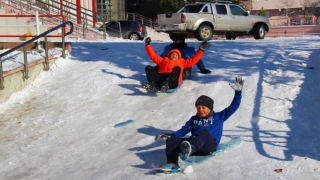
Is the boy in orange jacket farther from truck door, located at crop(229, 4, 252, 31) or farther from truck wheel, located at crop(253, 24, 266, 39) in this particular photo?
truck wheel, located at crop(253, 24, 266, 39)

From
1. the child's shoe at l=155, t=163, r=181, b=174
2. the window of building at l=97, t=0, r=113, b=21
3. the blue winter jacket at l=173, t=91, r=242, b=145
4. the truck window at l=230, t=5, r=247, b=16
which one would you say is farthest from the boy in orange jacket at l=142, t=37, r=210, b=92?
the window of building at l=97, t=0, r=113, b=21

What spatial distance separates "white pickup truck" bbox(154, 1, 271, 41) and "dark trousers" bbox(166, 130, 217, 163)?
11349 millimetres

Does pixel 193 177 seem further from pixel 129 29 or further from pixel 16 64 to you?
pixel 129 29

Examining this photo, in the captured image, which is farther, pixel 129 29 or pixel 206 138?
pixel 129 29

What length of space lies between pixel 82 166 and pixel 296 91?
4.10 m

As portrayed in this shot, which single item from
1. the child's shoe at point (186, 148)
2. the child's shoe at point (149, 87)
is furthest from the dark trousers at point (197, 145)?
the child's shoe at point (149, 87)

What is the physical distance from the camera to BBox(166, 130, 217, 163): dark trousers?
5.40 meters

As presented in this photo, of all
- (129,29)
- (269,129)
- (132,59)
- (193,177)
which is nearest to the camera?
(193,177)

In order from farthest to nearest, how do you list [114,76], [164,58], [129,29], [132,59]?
[129,29] → [132,59] → [114,76] → [164,58]

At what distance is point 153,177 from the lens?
5273 mm

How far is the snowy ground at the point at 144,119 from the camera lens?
5594 millimetres

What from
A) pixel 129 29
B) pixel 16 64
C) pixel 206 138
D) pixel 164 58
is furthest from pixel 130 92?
pixel 129 29

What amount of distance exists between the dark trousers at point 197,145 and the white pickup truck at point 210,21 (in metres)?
11.3

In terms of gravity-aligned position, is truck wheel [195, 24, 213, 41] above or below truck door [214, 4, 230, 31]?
below
